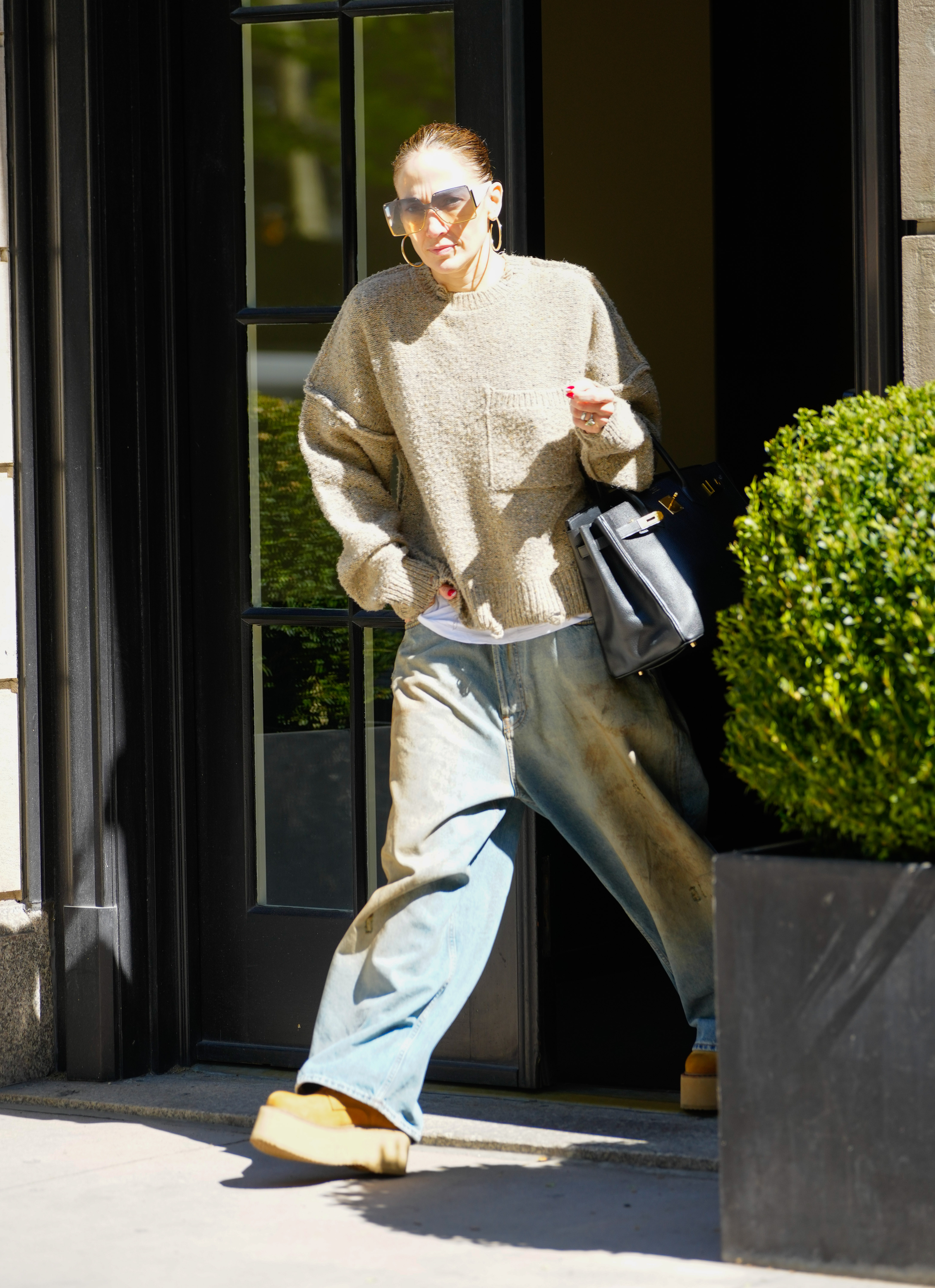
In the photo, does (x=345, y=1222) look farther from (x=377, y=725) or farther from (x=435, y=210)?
(x=435, y=210)

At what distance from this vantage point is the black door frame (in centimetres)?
438

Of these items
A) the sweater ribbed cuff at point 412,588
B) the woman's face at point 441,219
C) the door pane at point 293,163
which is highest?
the door pane at point 293,163

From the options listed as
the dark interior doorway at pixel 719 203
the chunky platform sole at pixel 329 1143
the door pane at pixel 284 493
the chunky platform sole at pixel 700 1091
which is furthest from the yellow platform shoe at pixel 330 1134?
the dark interior doorway at pixel 719 203

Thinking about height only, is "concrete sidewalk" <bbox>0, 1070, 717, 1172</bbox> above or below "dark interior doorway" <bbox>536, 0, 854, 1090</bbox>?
below

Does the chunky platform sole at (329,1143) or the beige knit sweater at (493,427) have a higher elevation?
the beige knit sweater at (493,427)

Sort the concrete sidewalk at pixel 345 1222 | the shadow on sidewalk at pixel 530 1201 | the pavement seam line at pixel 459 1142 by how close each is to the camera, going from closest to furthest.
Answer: the concrete sidewalk at pixel 345 1222 < the shadow on sidewalk at pixel 530 1201 < the pavement seam line at pixel 459 1142

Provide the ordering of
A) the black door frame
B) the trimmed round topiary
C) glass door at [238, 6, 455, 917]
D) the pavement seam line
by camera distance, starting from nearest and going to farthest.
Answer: the trimmed round topiary < the pavement seam line < glass door at [238, 6, 455, 917] < the black door frame

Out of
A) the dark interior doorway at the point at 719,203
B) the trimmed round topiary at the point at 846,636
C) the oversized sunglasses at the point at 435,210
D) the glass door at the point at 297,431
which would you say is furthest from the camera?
the dark interior doorway at the point at 719,203

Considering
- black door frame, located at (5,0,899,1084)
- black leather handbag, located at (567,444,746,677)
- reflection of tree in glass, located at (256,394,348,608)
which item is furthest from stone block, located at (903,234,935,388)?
black door frame, located at (5,0,899,1084)

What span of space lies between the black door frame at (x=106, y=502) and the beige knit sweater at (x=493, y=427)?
94 cm

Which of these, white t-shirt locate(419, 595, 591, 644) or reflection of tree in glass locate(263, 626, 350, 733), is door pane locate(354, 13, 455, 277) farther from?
white t-shirt locate(419, 595, 591, 644)

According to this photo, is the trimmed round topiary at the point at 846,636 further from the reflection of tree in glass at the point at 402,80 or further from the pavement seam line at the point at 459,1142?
the reflection of tree in glass at the point at 402,80

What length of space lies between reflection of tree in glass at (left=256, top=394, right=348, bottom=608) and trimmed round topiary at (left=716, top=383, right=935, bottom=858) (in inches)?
64.4

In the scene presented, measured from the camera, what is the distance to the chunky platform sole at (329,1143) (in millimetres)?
3369
